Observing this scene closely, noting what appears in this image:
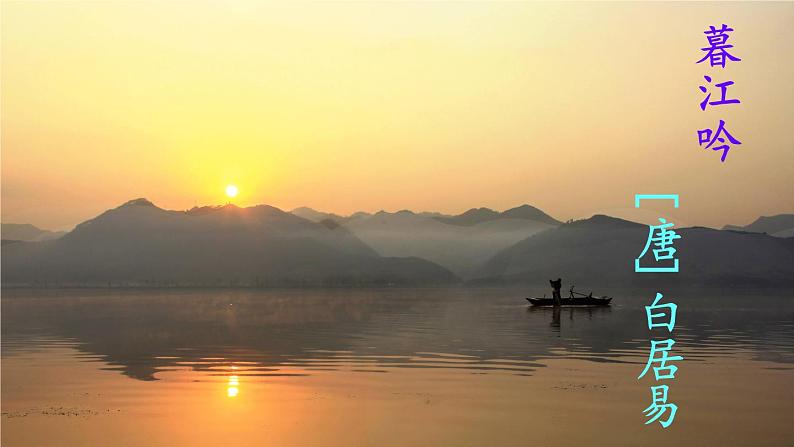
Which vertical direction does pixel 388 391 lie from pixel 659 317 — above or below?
below

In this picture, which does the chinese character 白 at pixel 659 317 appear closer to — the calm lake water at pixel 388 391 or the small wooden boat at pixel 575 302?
the calm lake water at pixel 388 391

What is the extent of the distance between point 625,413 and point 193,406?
16314mm

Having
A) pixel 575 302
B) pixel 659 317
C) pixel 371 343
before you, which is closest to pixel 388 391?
pixel 371 343

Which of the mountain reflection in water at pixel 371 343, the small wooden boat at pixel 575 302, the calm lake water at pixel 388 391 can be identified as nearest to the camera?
the calm lake water at pixel 388 391

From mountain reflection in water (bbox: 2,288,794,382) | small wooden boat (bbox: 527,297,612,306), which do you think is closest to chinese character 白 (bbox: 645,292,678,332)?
mountain reflection in water (bbox: 2,288,794,382)

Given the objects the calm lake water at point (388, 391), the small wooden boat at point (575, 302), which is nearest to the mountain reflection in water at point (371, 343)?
the calm lake water at point (388, 391)

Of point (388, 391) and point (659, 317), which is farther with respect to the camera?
point (659, 317)

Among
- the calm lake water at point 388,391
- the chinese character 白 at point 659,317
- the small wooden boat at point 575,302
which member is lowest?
the calm lake water at point 388,391

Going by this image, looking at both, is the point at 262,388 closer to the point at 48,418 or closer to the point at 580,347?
the point at 48,418

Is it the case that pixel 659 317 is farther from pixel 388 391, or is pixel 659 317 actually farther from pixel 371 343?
pixel 388 391

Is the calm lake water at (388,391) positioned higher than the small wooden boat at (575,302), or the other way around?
the small wooden boat at (575,302)

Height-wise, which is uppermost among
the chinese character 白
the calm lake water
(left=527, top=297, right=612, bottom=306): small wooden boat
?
(left=527, top=297, right=612, bottom=306): small wooden boat

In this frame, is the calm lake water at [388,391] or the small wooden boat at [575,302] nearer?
the calm lake water at [388,391]

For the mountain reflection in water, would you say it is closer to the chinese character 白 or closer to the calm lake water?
the calm lake water
